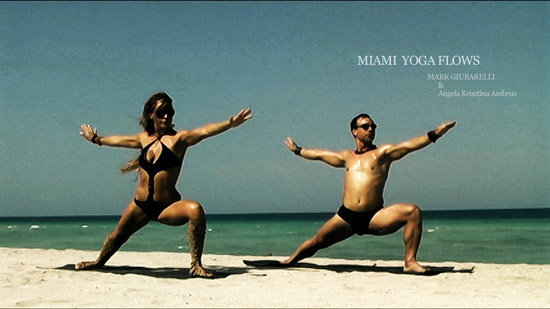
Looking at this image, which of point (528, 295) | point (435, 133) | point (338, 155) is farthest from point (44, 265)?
point (528, 295)

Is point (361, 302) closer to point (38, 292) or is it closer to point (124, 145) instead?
point (38, 292)

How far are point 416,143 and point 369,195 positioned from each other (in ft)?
2.74

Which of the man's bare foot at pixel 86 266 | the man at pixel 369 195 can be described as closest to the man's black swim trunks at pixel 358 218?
the man at pixel 369 195

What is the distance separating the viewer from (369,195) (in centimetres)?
783

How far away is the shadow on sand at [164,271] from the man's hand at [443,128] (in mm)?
2811

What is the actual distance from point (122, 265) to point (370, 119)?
3.73 metres

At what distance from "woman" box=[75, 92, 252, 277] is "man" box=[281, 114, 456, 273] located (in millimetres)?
1722

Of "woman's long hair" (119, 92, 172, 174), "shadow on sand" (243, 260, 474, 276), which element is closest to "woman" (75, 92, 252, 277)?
"woman's long hair" (119, 92, 172, 174)

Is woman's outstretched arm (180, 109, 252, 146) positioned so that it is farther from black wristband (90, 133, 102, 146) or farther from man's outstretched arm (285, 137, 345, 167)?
man's outstretched arm (285, 137, 345, 167)

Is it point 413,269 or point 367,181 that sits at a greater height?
point 367,181

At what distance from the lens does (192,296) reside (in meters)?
5.89

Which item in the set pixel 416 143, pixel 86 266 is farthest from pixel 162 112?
pixel 416 143

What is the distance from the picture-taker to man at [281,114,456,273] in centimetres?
762

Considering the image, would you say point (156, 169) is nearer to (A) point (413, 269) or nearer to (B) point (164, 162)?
(B) point (164, 162)
